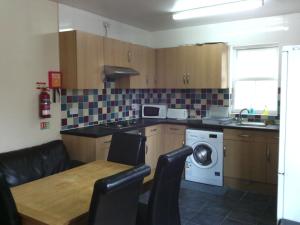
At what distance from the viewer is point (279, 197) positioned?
242cm

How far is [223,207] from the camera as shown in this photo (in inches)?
132

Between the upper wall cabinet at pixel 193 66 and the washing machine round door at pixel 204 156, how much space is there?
950 millimetres

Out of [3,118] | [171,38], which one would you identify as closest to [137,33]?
[171,38]

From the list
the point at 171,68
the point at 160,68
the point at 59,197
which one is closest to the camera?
the point at 59,197

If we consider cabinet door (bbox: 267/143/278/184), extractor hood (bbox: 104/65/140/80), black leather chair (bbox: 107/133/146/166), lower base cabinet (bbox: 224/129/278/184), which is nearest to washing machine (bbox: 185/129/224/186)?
lower base cabinet (bbox: 224/129/278/184)

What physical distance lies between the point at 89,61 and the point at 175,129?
1.77 m

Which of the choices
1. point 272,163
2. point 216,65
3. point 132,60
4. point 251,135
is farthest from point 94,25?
point 272,163

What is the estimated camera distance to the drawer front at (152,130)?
13.8ft

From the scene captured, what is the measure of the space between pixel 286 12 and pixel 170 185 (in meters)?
3.16

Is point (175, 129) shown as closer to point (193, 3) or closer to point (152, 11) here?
point (152, 11)

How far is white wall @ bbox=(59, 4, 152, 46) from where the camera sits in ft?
11.5

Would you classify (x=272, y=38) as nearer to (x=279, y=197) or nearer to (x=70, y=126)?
(x=279, y=197)

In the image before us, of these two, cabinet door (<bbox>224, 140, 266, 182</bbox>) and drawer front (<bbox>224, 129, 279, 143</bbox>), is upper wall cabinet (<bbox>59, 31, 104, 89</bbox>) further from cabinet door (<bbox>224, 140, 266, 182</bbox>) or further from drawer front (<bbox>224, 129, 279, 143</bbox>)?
cabinet door (<bbox>224, 140, 266, 182</bbox>)

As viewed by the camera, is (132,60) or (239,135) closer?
(239,135)
